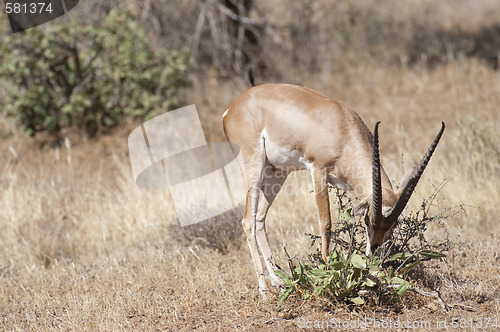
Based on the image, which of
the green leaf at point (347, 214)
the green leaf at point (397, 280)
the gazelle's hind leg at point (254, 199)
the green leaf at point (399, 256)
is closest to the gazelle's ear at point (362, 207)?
the green leaf at point (347, 214)

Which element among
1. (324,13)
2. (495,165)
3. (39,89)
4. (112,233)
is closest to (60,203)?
(112,233)

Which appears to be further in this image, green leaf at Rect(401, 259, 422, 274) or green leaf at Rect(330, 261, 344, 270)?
green leaf at Rect(401, 259, 422, 274)

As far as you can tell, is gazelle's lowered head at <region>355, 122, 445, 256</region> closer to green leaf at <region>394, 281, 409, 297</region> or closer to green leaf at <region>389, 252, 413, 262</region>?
green leaf at <region>389, 252, 413, 262</region>

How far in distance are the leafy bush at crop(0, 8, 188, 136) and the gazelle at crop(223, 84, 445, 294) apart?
5572 millimetres

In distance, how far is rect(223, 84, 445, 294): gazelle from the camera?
14.1 ft

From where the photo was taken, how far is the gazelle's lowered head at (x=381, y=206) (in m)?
3.98

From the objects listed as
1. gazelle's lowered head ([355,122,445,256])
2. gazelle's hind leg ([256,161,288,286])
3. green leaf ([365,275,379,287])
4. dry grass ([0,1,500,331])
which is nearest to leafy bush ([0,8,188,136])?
dry grass ([0,1,500,331])

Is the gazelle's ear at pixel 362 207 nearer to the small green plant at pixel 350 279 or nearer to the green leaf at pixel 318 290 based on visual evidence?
the small green plant at pixel 350 279

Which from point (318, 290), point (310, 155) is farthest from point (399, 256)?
point (310, 155)

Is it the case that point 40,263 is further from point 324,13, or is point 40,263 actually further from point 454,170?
point 324,13

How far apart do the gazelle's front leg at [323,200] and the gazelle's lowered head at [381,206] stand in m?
0.34

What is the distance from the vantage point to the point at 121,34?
10.4m

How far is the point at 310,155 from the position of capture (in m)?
4.64

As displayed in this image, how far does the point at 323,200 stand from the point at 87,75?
7.62 m
